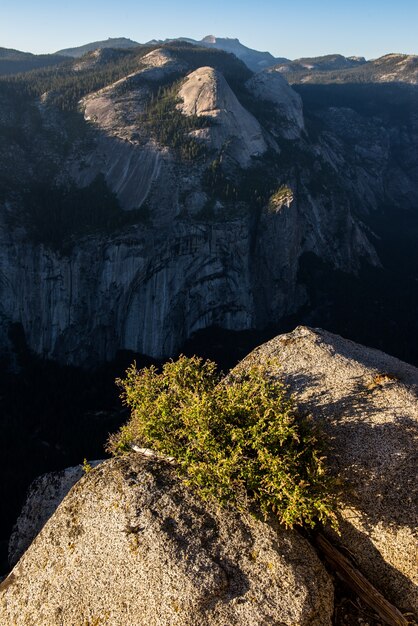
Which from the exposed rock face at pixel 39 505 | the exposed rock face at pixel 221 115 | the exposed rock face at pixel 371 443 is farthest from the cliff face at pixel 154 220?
the exposed rock face at pixel 371 443

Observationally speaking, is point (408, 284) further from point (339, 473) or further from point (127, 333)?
point (339, 473)

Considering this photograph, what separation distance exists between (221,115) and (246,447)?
11342 cm

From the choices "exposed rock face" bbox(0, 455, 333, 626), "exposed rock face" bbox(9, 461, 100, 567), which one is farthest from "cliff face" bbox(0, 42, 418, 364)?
"exposed rock face" bbox(0, 455, 333, 626)

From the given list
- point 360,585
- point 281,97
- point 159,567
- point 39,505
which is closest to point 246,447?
point 159,567

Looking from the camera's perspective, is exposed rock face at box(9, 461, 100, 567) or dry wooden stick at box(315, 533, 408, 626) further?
exposed rock face at box(9, 461, 100, 567)

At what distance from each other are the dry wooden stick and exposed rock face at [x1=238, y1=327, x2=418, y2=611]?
47cm

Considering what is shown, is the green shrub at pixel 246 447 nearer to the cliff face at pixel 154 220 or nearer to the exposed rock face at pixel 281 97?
the cliff face at pixel 154 220

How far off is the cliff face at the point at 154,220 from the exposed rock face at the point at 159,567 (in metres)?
73.9

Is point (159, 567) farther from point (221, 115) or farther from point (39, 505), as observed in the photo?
point (221, 115)

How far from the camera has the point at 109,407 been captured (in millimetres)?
76000

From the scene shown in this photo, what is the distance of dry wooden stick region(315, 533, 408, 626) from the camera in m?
13.1

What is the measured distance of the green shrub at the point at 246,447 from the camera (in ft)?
44.8

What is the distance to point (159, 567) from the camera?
13.7 meters

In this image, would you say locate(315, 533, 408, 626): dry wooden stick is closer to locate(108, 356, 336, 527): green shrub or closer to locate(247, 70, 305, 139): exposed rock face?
locate(108, 356, 336, 527): green shrub
